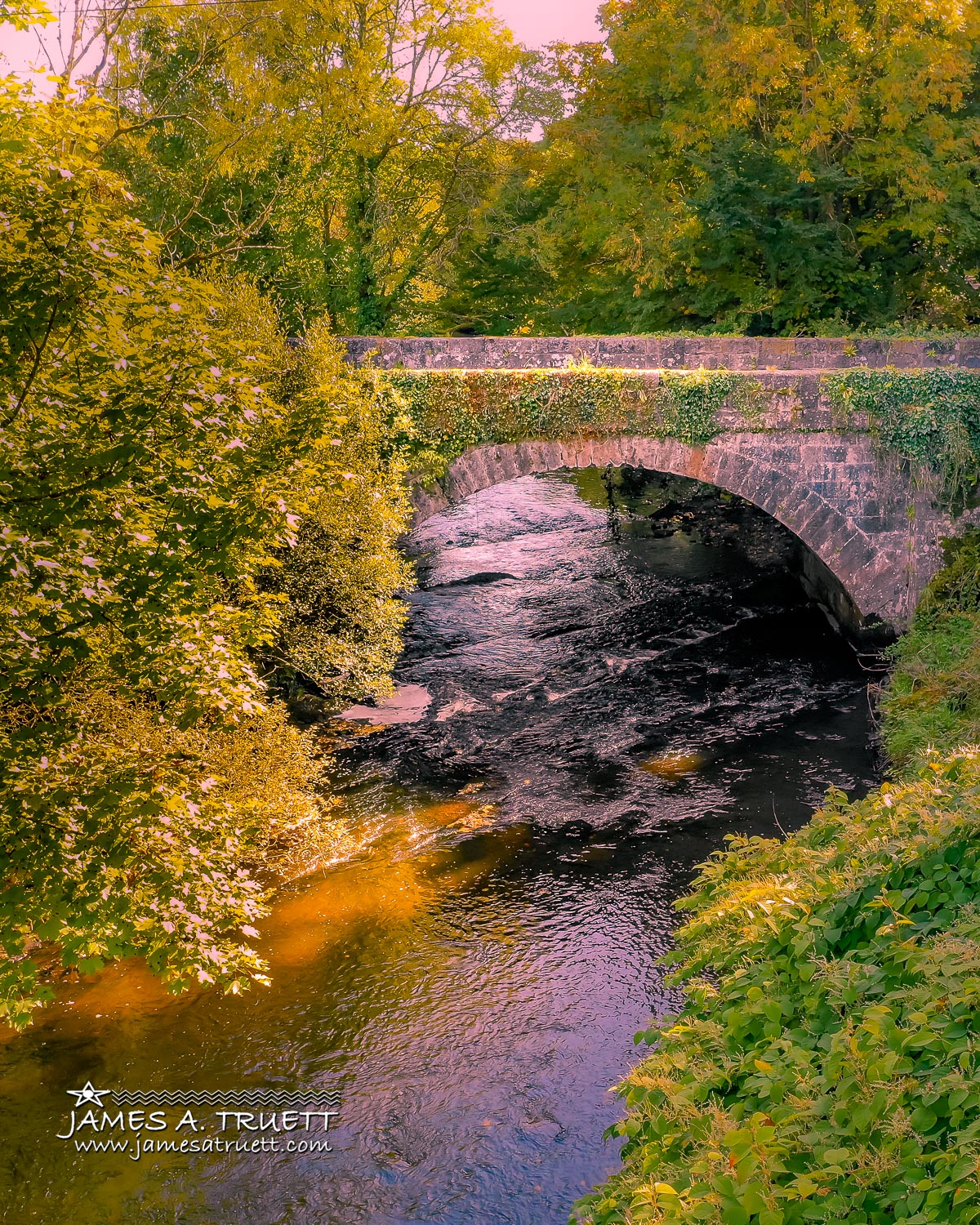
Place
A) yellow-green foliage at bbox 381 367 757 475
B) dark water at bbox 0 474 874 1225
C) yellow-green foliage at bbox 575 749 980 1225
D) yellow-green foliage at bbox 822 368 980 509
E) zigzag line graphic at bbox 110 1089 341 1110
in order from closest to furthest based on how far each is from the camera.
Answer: yellow-green foliage at bbox 575 749 980 1225
dark water at bbox 0 474 874 1225
zigzag line graphic at bbox 110 1089 341 1110
yellow-green foliage at bbox 822 368 980 509
yellow-green foliage at bbox 381 367 757 475

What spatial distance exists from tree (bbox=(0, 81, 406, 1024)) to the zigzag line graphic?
4.47 feet

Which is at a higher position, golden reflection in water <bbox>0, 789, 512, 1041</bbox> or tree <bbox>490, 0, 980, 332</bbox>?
tree <bbox>490, 0, 980, 332</bbox>

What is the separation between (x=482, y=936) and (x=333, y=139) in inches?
647

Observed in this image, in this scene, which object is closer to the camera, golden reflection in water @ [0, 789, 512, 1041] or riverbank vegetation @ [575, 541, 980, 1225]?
riverbank vegetation @ [575, 541, 980, 1225]

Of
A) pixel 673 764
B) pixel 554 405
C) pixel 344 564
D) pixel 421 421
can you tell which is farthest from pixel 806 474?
pixel 344 564

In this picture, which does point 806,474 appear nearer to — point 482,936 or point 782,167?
point 482,936

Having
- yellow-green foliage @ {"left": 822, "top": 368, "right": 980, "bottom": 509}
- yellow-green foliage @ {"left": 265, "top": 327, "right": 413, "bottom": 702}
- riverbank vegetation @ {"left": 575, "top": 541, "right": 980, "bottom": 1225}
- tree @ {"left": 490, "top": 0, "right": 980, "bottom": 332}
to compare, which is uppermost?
tree @ {"left": 490, "top": 0, "right": 980, "bottom": 332}

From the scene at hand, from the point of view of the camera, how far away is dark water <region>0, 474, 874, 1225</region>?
6613mm

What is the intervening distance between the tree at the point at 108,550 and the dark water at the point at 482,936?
4.80 ft

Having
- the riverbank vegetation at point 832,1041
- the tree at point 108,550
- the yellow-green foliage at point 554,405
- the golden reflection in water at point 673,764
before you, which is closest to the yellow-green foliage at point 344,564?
the yellow-green foliage at point 554,405

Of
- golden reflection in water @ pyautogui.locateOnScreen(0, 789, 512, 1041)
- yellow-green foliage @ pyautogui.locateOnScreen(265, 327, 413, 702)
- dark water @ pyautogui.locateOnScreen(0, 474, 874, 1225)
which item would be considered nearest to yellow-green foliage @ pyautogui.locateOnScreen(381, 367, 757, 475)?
yellow-green foliage @ pyautogui.locateOnScreen(265, 327, 413, 702)

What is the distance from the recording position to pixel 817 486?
13883 mm

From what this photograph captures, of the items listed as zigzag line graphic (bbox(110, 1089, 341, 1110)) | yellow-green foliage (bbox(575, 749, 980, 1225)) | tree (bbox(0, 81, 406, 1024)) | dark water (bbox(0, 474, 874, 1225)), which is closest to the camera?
yellow-green foliage (bbox(575, 749, 980, 1225))

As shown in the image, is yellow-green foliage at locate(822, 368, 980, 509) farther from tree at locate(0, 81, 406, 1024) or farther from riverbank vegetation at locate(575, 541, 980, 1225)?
tree at locate(0, 81, 406, 1024)
